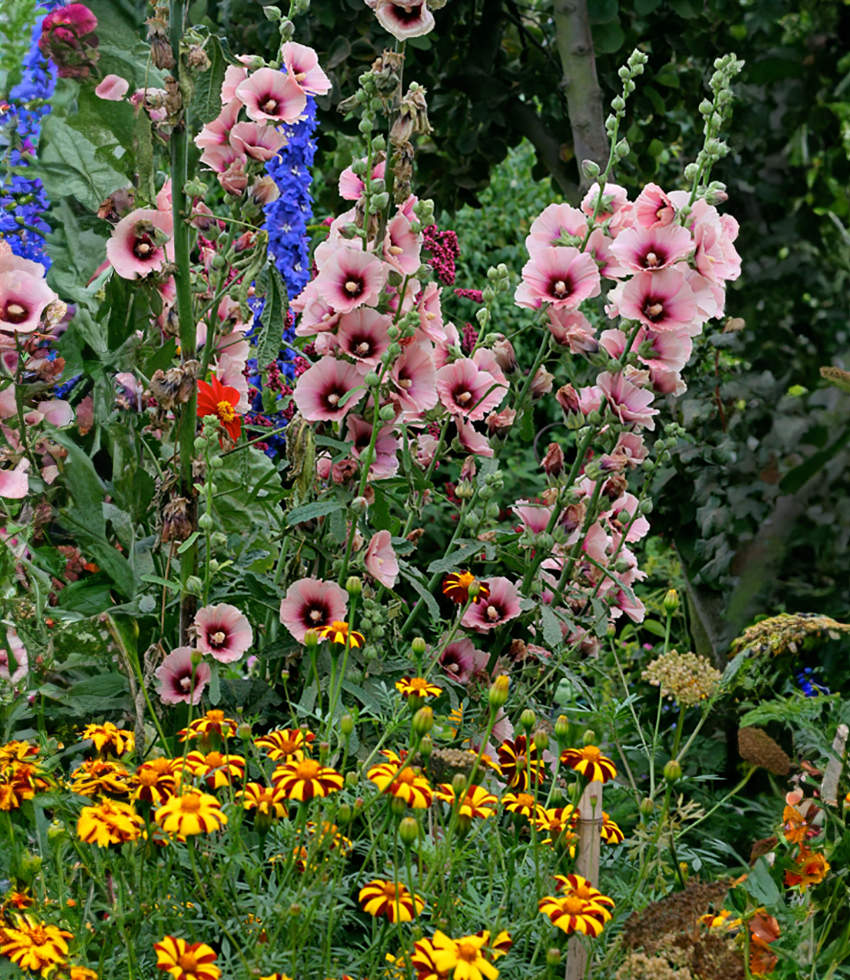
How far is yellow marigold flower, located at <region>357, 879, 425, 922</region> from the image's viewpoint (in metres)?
0.97

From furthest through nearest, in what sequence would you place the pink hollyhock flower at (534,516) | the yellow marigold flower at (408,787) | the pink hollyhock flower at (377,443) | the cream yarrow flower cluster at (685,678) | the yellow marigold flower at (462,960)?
the pink hollyhock flower at (534,516) → the pink hollyhock flower at (377,443) → the cream yarrow flower cluster at (685,678) → the yellow marigold flower at (408,787) → the yellow marigold flower at (462,960)

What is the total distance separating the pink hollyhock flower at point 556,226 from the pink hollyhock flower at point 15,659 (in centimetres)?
88

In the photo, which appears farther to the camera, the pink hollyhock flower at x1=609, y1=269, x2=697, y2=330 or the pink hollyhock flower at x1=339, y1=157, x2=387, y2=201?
the pink hollyhock flower at x1=339, y1=157, x2=387, y2=201

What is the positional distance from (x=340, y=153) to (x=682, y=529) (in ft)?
6.35

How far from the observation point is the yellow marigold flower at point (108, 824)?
0.95 meters

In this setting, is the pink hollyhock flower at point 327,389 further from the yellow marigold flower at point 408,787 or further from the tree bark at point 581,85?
the tree bark at point 581,85

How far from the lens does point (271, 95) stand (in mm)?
1541

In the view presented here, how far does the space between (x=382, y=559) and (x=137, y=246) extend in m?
0.51

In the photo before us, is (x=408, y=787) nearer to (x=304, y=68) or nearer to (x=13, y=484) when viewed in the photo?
(x=13, y=484)

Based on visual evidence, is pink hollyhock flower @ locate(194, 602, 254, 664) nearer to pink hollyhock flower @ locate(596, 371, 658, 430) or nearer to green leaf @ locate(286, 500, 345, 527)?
green leaf @ locate(286, 500, 345, 527)

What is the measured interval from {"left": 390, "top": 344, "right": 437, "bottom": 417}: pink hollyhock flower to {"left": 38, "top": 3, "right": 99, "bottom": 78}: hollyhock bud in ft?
2.39

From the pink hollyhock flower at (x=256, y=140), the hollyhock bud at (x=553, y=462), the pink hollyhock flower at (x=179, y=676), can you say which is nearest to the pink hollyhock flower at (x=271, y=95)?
the pink hollyhock flower at (x=256, y=140)

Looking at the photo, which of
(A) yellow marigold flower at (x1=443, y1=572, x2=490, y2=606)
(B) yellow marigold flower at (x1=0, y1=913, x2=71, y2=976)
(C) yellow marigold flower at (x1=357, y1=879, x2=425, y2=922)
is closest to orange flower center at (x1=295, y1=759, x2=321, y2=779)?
(C) yellow marigold flower at (x1=357, y1=879, x2=425, y2=922)

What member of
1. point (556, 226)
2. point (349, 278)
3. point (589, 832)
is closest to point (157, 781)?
point (589, 832)
